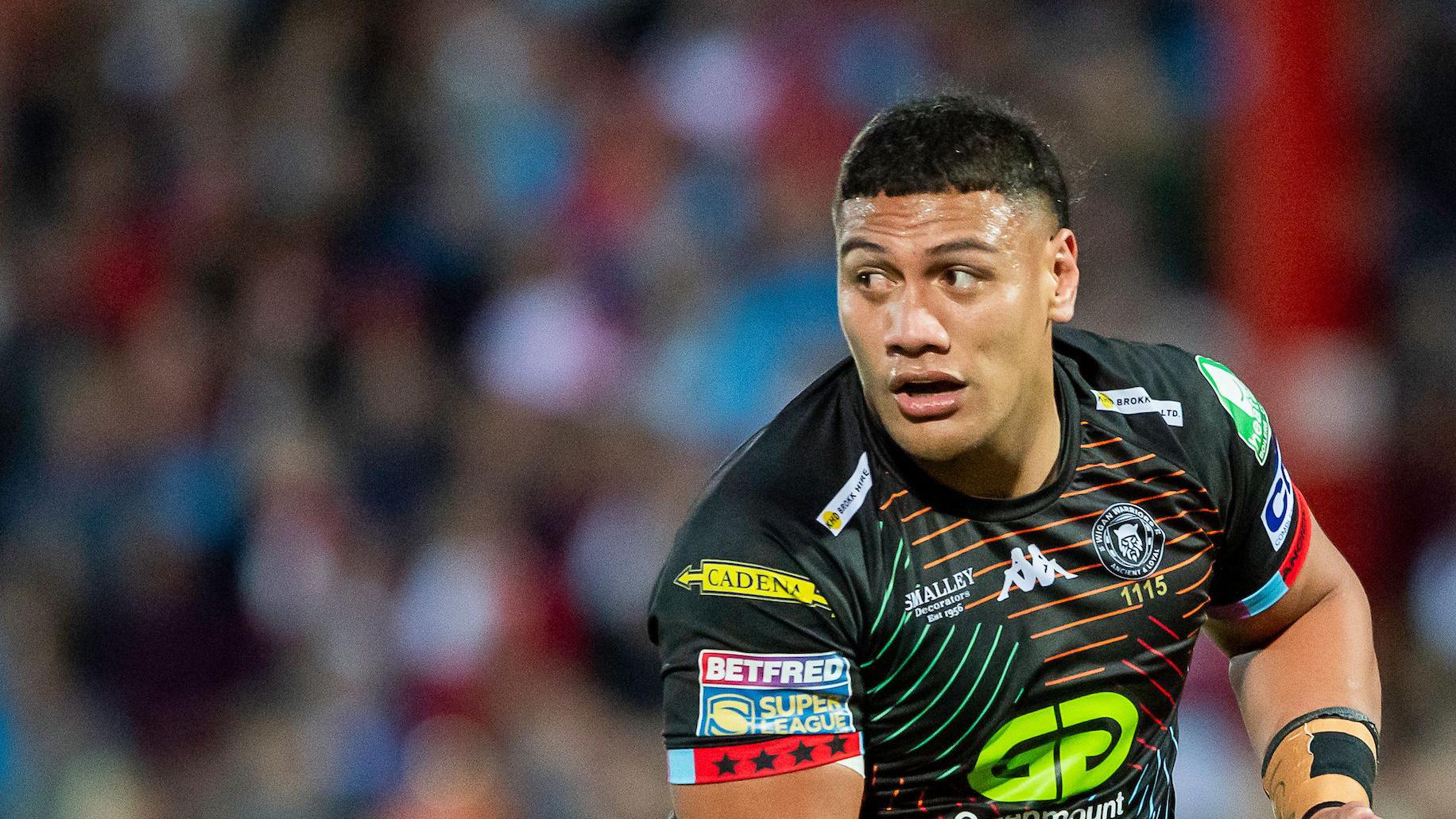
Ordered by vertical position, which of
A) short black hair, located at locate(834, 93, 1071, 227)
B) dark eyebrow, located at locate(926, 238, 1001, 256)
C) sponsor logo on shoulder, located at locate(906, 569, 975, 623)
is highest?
short black hair, located at locate(834, 93, 1071, 227)

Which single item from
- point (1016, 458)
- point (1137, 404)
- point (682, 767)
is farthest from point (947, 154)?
point (682, 767)

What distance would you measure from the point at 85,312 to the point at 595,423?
201cm

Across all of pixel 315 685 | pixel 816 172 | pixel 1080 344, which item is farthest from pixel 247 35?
pixel 1080 344

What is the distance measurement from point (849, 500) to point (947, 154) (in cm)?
48

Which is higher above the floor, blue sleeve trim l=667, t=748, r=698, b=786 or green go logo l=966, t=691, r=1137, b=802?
blue sleeve trim l=667, t=748, r=698, b=786

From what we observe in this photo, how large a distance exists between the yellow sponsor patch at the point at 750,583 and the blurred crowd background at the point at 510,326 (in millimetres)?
2988

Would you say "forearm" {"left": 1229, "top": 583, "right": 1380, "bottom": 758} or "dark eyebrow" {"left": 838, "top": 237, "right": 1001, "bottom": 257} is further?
"forearm" {"left": 1229, "top": 583, "right": 1380, "bottom": 758}

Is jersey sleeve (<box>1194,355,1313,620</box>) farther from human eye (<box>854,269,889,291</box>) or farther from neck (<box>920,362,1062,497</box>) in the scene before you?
human eye (<box>854,269,889,291</box>)

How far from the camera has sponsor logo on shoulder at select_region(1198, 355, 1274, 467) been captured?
3000mm

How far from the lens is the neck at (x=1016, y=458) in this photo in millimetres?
2729

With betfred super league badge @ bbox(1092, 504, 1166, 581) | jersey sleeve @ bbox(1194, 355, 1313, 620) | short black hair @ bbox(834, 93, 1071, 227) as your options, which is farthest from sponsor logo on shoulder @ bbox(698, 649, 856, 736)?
jersey sleeve @ bbox(1194, 355, 1313, 620)

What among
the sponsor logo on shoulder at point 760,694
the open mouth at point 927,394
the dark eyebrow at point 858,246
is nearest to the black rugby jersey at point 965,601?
the sponsor logo on shoulder at point 760,694

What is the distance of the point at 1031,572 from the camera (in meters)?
2.73

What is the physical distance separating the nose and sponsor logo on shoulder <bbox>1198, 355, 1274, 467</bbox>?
0.61 metres
